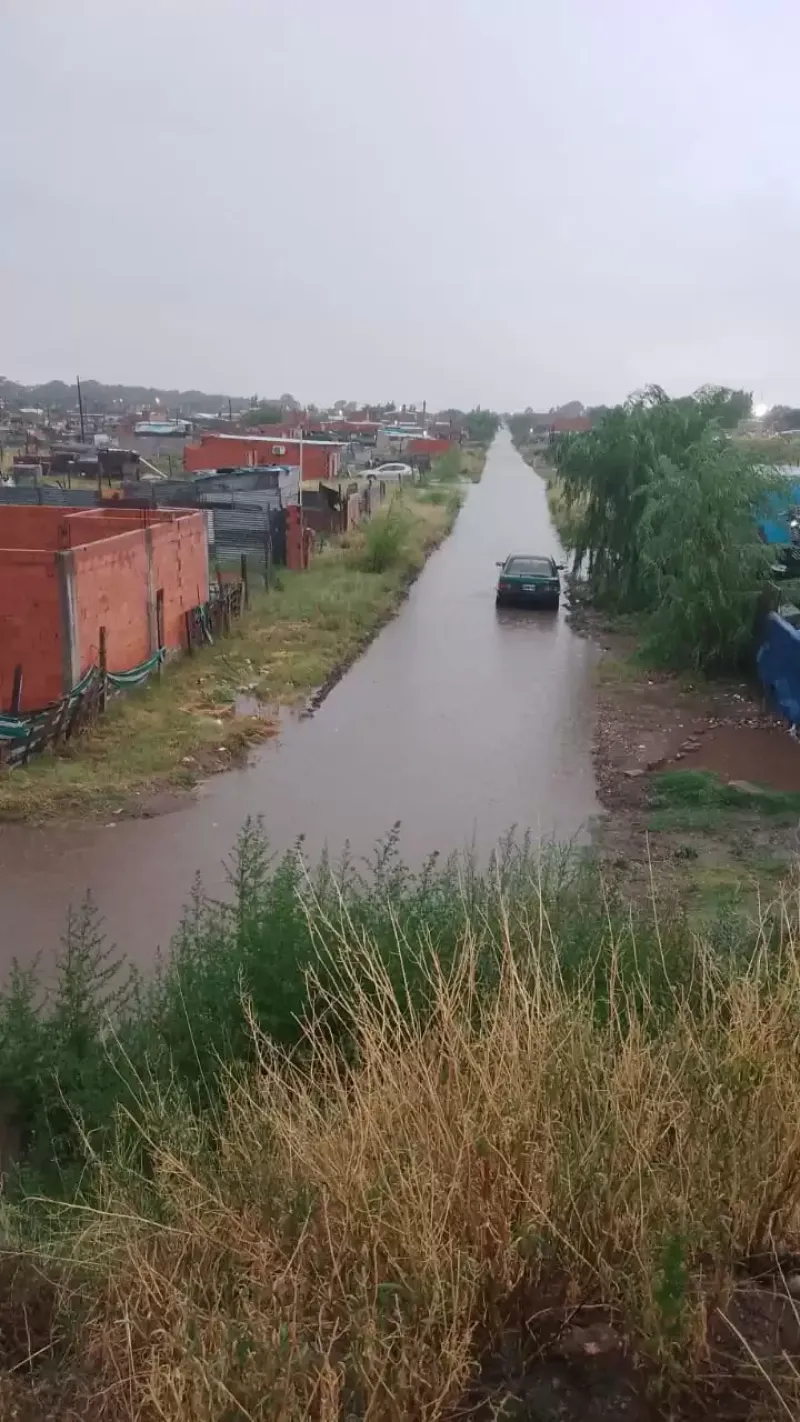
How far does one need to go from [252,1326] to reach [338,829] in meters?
8.03

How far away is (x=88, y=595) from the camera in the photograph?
43.1 ft

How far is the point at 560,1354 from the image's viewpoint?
2805mm

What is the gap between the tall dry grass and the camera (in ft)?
8.44

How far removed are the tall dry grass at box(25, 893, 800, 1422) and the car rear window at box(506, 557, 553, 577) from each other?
2086 centimetres

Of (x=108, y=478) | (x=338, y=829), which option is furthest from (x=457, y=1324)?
(x=108, y=478)

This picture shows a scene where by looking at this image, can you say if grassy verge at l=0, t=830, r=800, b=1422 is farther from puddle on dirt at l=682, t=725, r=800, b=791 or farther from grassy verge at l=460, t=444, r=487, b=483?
grassy verge at l=460, t=444, r=487, b=483

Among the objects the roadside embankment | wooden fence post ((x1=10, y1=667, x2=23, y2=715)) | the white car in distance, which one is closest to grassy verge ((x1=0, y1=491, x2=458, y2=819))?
wooden fence post ((x1=10, y1=667, x2=23, y2=715))

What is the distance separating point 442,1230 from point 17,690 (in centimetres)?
1124

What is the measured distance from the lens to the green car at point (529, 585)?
23781 millimetres

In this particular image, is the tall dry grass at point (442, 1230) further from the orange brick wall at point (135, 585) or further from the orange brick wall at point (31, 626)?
the orange brick wall at point (135, 585)

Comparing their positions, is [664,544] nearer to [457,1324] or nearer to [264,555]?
[264,555]

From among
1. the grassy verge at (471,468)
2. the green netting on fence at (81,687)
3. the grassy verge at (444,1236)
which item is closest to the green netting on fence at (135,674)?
the green netting on fence at (81,687)

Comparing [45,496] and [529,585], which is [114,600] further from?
[45,496]

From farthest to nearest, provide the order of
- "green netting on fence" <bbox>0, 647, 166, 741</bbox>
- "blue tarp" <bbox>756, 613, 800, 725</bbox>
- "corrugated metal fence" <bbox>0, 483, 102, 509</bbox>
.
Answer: "corrugated metal fence" <bbox>0, 483, 102, 509</bbox> → "blue tarp" <bbox>756, 613, 800, 725</bbox> → "green netting on fence" <bbox>0, 647, 166, 741</bbox>
